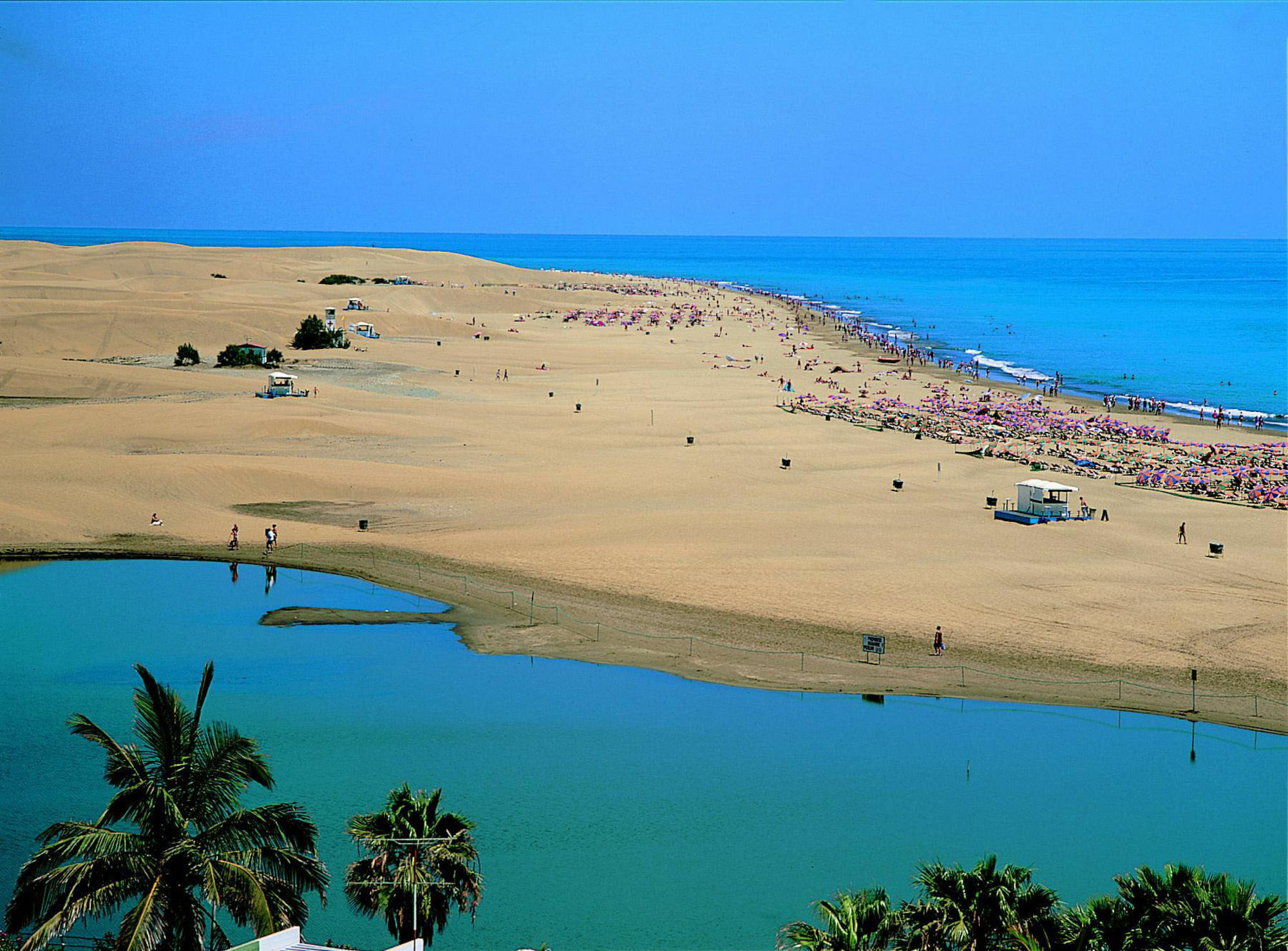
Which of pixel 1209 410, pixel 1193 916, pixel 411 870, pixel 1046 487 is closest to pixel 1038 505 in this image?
pixel 1046 487

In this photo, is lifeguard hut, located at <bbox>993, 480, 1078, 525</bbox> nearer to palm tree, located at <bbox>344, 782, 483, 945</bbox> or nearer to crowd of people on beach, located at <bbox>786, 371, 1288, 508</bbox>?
crowd of people on beach, located at <bbox>786, 371, 1288, 508</bbox>

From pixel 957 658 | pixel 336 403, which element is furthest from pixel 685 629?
pixel 336 403

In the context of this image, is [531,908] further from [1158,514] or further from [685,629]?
[1158,514]

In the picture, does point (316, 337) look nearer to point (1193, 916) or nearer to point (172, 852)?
point (172, 852)

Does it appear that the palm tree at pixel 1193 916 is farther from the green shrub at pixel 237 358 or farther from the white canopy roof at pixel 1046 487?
the green shrub at pixel 237 358

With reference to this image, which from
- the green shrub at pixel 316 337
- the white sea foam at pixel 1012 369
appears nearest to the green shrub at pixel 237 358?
the green shrub at pixel 316 337

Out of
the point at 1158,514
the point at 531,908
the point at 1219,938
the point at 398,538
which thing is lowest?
the point at 531,908

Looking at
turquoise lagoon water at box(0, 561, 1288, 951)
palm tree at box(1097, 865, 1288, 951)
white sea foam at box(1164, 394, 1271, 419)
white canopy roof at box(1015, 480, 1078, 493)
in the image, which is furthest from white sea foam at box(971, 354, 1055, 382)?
palm tree at box(1097, 865, 1288, 951)
